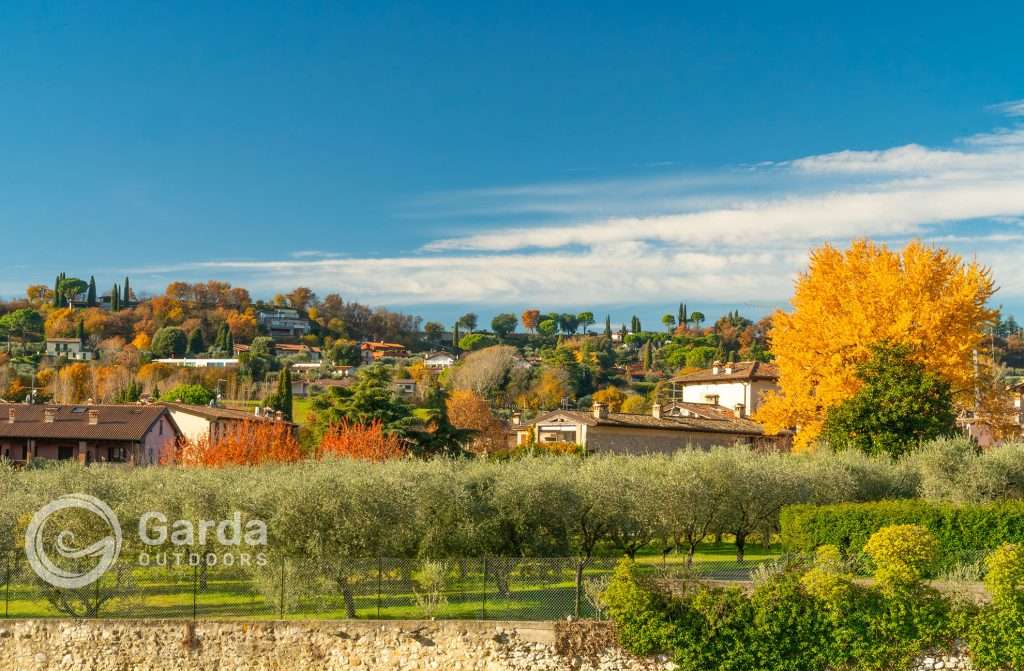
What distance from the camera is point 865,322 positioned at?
35.5 m

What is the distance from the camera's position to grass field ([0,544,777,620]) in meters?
18.8

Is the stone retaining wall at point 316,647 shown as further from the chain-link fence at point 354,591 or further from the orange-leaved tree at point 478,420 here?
the orange-leaved tree at point 478,420

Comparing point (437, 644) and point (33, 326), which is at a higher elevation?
point (33, 326)

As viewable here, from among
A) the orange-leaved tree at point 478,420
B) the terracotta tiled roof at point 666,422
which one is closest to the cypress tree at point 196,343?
the orange-leaved tree at point 478,420

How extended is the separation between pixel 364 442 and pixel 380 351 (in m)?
129

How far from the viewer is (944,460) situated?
2919cm

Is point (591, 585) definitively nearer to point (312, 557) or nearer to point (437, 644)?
point (437, 644)

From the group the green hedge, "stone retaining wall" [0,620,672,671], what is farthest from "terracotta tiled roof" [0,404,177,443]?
the green hedge

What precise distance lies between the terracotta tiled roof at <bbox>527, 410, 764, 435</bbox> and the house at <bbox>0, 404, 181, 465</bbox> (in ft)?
71.8

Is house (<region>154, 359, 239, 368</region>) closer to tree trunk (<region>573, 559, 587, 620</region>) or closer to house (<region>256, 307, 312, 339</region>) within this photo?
house (<region>256, 307, 312, 339</region>)

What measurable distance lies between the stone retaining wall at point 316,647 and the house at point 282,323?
16679cm

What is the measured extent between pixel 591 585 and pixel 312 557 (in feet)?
19.3

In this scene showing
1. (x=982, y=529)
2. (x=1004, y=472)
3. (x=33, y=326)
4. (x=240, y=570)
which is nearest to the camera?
(x=240, y=570)

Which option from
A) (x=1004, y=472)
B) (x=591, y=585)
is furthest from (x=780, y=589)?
(x=1004, y=472)
